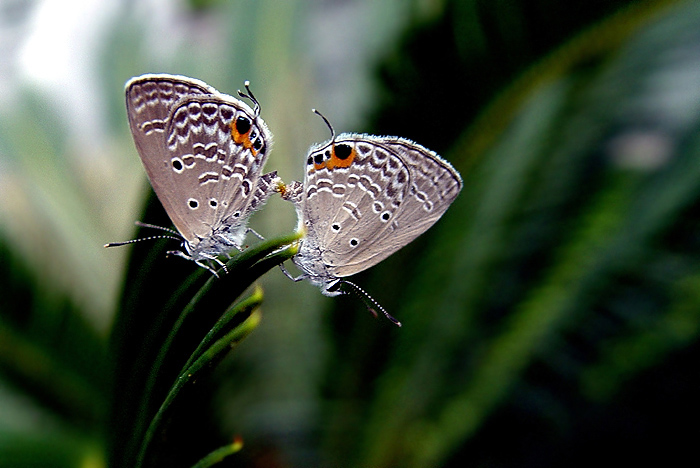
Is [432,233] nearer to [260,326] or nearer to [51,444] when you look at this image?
[260,326]

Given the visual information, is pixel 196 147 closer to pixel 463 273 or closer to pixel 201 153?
pixel 201 153

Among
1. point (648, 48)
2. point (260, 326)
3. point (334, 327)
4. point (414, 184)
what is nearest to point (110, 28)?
point (260, 326)

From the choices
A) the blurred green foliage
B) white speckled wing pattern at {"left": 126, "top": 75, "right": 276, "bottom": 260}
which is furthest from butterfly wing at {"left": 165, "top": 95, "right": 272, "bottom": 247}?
the blurred green foliage

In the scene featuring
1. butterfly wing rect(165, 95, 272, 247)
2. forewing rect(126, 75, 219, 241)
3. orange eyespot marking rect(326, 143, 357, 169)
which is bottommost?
orange eyespot marking rect(326, 143, 357, 169)

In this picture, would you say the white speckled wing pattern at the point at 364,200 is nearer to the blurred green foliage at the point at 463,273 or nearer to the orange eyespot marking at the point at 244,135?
the orange eyespot marking at the point at 244,135

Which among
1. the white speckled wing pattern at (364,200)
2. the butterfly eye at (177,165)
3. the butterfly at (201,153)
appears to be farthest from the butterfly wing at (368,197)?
the butterfly eye at (177,165)

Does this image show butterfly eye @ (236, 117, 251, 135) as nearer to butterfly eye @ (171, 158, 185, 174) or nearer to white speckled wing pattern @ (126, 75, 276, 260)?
white speckled wing pattern @ (126, 75, 276, 260)

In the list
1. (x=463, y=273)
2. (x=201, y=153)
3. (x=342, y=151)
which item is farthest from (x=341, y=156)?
(x=463, y=273)
